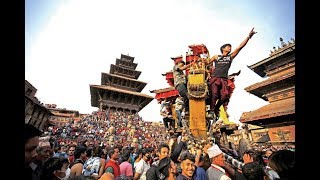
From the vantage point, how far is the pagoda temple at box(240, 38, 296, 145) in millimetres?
11495

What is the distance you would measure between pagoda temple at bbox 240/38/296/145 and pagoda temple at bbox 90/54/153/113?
84.4 feet

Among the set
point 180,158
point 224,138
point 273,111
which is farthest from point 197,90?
point 273,111

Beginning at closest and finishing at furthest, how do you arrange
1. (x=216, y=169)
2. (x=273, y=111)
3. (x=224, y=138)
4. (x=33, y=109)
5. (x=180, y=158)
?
(x=216, y=169), (x=180, y=158), (x=224, y=138), (x=273, y=111), (x=33, y=109)

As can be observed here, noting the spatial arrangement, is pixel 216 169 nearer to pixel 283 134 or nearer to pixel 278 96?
pixel 283 134

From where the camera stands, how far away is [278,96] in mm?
13398

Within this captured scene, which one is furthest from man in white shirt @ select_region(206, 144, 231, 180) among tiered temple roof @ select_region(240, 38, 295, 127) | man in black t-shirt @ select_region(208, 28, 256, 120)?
tiered temple roof @ select_region(240, 38, 295, 127)

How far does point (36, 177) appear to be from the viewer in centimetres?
253

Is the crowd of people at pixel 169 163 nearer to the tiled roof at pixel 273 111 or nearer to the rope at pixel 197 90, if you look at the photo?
the rope at pixel 197 90

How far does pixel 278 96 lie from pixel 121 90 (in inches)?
1088

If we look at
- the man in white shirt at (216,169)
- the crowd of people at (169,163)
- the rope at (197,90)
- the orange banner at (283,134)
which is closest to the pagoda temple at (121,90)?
the orange banner at (283,134)

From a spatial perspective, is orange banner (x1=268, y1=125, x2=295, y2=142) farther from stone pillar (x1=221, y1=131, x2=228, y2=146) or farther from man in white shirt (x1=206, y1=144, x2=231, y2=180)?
man in white shirt (x1=206, y1=144, x2=231, y2=180)
